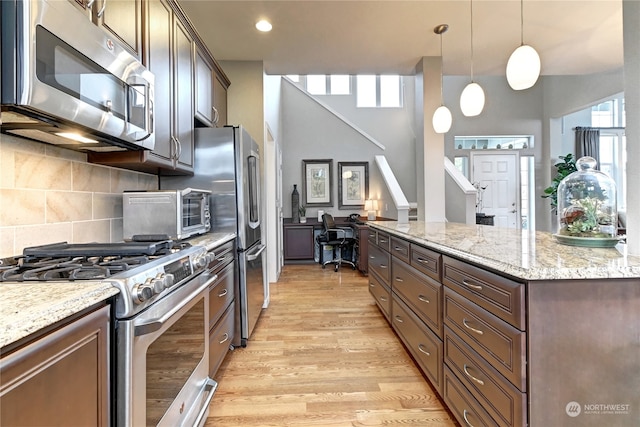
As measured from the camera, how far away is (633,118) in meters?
1.24

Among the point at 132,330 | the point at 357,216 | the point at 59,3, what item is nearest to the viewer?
the point at 132,330

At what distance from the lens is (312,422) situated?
5.39 feet

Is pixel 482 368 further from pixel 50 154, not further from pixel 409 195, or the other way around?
pixel 409 195

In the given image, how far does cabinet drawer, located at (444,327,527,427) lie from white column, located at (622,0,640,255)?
739 millimetres

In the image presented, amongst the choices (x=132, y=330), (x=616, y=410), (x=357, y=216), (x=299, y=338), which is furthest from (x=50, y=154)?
(x=357, y=216)

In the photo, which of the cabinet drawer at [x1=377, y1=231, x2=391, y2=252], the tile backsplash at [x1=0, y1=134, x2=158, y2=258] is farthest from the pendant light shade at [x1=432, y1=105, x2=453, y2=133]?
the tile backsplash at [x1=0, y1=134, x2=158, y2=258]

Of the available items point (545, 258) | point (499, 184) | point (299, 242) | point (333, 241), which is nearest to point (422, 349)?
point (545, 258)

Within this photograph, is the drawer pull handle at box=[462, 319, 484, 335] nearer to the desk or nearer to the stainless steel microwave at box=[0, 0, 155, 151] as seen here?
the stainless steel microwave at box=[0, 0, 155, 151]

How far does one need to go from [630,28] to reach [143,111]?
7.09 ft

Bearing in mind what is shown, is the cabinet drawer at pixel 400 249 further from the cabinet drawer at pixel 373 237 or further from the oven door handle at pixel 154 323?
the oven door handle at pixel 154 323

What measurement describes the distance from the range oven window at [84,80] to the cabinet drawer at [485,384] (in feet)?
6.04

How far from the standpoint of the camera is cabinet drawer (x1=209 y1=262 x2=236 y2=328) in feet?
6.23

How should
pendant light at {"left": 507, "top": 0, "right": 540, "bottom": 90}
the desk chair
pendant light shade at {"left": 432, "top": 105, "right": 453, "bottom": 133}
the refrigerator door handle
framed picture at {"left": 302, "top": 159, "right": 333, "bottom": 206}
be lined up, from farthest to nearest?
1. framed picture at {"left": 302, "top": 159, "right": 333, "bottom": 206}
2. the desk chair
3. pendant light shade at {"left": 432, "top": 105, "right": 453, "bottom": 133}
4. the refrigerator door handle
5. pendant light at {"left": 507, "top": 0, "right": 540, "bottom": 90}

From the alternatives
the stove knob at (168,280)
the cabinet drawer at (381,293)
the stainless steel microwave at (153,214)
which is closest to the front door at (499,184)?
the cabinet drawer at (381,293)
